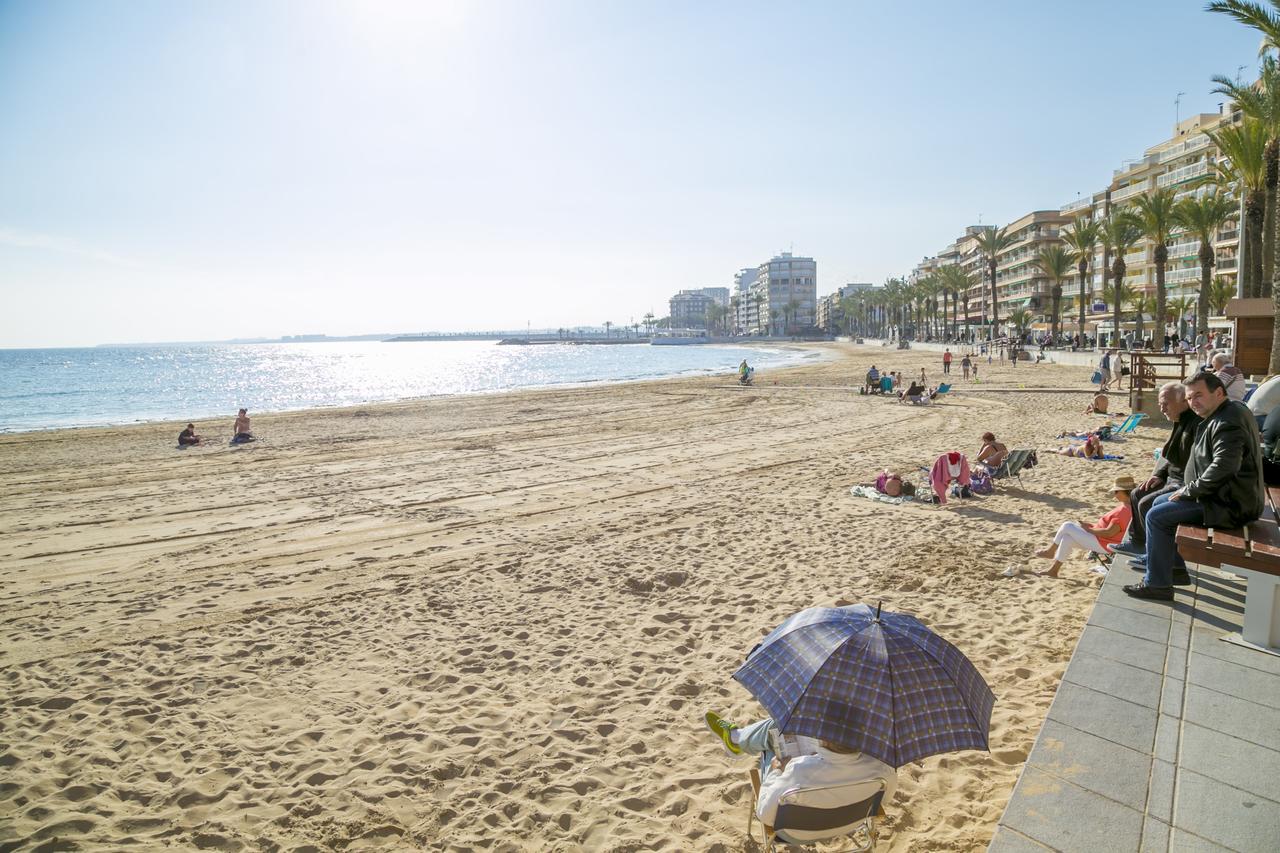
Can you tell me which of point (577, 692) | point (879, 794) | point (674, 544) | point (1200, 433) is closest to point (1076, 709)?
point (879, 794)

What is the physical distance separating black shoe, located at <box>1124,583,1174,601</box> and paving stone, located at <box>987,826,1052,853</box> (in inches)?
123

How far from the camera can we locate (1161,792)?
3105 millimetres

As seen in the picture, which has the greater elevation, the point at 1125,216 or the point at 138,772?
the point at 1125,216

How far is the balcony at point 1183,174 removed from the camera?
58.3 meters

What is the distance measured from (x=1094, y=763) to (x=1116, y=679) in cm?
95

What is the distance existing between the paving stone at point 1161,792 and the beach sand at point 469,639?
835 mm

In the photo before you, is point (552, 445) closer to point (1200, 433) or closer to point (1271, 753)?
point (1200, 433)

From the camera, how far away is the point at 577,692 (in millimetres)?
5352

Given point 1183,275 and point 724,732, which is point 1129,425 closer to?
point 724,732

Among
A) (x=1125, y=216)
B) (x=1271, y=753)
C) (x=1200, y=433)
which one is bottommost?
(x=1271, y=753)

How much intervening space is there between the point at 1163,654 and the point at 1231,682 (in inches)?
14.7

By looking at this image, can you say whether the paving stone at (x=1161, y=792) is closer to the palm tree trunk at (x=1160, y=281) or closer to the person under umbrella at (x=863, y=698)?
the person under umbrella at (x=863, y=698)

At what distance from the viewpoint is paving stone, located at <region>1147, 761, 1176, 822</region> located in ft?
9.78

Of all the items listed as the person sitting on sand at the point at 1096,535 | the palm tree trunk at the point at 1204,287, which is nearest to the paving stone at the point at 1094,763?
the person sitting on sand at the point at 1096,535
